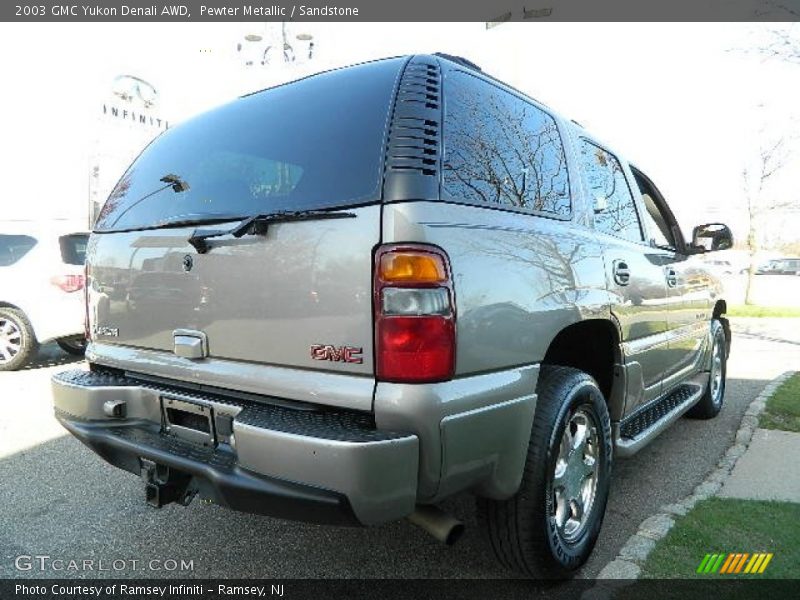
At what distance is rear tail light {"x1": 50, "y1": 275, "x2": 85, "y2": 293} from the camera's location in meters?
6.64

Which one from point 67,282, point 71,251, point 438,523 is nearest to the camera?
point 438,523

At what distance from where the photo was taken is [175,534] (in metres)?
2.77

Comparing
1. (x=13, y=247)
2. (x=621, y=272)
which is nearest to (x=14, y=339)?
(x=13, y=247)

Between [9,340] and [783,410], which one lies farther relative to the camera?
[9,340]

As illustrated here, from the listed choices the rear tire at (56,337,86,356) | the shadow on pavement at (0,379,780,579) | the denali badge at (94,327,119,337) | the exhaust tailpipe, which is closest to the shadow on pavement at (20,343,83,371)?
the rear tire at (56,337,86,356)

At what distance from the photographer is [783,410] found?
491 centimetres

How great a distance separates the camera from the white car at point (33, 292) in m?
6.66

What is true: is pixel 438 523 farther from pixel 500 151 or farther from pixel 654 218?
pixel 654 218

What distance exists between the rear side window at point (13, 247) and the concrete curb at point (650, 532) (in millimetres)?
6964

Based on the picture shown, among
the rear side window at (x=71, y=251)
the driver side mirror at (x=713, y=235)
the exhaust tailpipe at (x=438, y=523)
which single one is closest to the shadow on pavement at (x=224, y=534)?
the exhaust tailpipe at (x=438, y=523)

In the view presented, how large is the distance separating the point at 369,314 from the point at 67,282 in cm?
615

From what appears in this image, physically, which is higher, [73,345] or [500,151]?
[500,151]

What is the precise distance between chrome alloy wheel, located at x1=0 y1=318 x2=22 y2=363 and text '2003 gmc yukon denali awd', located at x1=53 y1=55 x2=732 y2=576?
504cm

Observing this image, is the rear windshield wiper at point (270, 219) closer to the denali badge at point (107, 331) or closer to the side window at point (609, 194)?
the denali badge at point (107, 331)
